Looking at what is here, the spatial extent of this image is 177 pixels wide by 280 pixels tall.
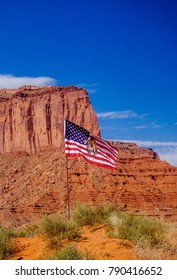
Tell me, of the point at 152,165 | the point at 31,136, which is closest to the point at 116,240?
the point at 152,165

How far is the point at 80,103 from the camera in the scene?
11450cm

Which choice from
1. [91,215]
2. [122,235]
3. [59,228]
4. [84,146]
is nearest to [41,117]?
[84,146]

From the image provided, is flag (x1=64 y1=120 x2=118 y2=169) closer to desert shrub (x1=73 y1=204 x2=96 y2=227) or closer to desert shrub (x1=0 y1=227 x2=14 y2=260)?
desert shrub (x1=73 y1=204 x2=96 y2=227)

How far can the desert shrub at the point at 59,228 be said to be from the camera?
13584 mm

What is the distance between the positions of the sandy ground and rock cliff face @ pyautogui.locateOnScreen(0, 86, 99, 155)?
307 ft

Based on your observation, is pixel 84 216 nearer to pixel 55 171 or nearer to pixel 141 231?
pixel 141 231

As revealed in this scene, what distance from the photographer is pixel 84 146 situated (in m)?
19.6

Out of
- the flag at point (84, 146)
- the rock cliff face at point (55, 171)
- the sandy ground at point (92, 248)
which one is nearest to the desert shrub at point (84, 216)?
the sandy ground at point (92, 248)

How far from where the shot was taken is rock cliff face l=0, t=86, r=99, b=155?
111 meters

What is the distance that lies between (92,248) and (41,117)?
10436 cm

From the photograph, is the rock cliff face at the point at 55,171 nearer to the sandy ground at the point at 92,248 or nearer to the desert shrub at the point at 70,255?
the sandy ground at the point at 92,248
